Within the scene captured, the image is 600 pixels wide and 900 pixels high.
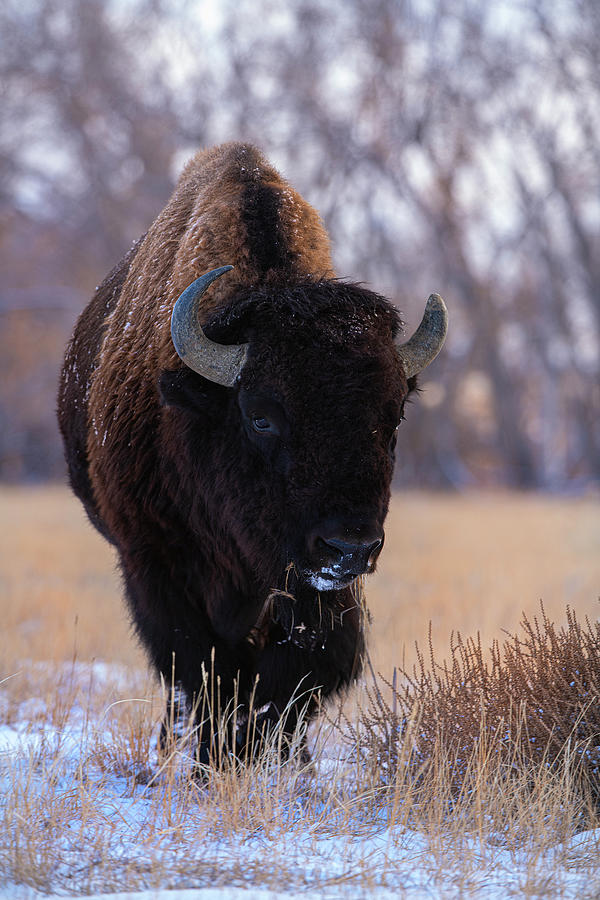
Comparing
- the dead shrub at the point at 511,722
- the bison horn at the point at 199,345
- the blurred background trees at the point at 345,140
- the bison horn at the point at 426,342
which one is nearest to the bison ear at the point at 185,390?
the bison horn at the point at 199,345

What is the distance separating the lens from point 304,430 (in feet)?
13.3

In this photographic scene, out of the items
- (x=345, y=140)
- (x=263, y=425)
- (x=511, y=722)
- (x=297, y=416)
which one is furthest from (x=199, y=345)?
(x=345, y=140)

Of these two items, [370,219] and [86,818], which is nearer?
[86,818]

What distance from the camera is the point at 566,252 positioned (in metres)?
28.3

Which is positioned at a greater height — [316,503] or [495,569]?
[495,569]

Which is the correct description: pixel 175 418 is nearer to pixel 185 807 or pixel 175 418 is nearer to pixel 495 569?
pixel 185 807

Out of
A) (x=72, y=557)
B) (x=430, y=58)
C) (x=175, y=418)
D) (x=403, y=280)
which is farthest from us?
(x=403, y=280)

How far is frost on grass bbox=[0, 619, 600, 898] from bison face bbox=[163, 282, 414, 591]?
86cm

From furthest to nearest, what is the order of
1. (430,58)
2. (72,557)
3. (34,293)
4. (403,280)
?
(34,293) → (403,280) → (430,58) → (72,557)

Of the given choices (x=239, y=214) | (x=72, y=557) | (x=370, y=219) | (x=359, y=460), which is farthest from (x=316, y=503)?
(x=370, y=219)

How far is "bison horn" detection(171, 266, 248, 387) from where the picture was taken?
169 inches

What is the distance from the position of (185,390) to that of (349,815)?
78.4 inches

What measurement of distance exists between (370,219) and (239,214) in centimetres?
1861

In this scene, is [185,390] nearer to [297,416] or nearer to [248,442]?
[248,442]
